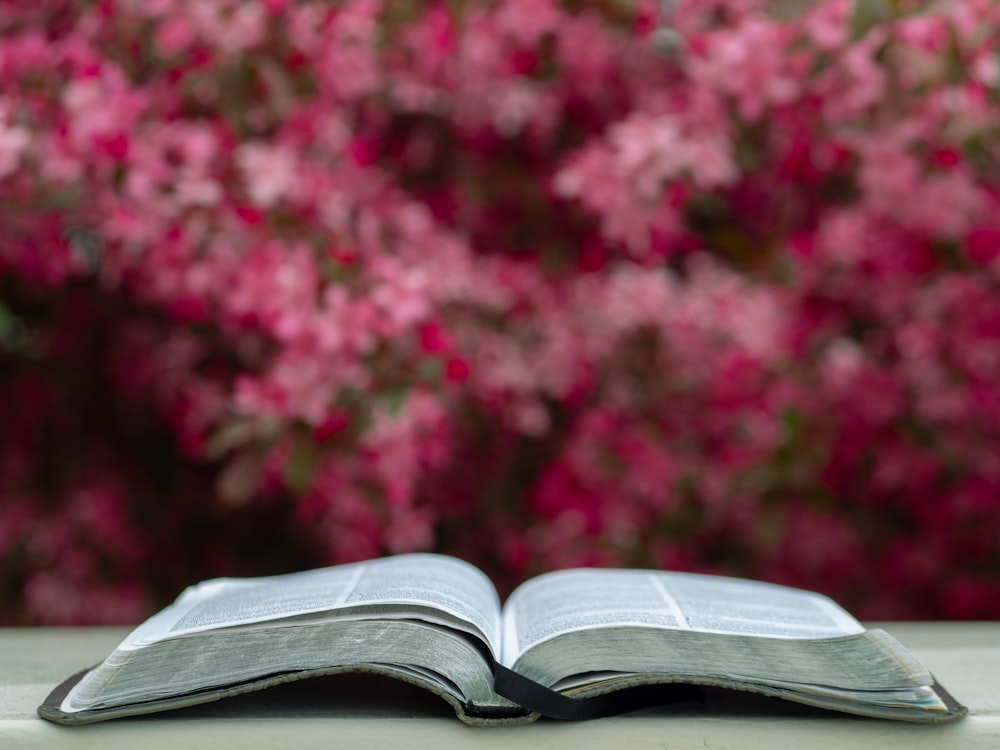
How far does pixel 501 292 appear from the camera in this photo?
1581mm

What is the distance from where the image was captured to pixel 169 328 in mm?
1723

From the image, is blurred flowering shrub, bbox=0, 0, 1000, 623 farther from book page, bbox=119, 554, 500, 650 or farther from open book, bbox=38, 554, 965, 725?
open book, bbox=38, 554, 965, 725

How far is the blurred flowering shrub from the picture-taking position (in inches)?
51.1

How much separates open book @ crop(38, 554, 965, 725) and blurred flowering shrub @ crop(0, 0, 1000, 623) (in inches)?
19.4

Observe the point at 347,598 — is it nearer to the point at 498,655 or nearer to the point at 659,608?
the point at 498,655

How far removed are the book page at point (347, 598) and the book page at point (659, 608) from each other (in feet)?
0.11

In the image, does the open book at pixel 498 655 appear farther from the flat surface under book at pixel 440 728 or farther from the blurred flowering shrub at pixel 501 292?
the blurred flowering shrub at pixel 501 292

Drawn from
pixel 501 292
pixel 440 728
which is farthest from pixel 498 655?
pixel 501 292

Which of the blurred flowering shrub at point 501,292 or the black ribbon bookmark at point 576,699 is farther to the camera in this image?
the blurred flowering shrub at point 501,292

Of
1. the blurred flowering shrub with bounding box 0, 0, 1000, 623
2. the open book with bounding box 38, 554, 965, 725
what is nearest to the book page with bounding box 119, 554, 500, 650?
the open book with bounding box 38, 554, 965, 725

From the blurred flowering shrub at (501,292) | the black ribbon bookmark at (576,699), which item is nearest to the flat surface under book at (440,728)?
the black ribbon bookmark at (576,699)

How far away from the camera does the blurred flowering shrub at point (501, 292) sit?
130 cm

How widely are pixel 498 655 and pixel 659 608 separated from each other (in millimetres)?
149

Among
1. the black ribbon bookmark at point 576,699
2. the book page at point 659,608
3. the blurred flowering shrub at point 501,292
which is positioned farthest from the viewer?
the blurred flowering shrub at point 501,292
